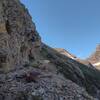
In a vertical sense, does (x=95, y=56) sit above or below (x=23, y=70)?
above

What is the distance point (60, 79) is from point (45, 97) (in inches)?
99.2

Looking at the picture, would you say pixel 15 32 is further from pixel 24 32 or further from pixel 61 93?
pixel 61 93

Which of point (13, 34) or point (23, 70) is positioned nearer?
point (23, 70)

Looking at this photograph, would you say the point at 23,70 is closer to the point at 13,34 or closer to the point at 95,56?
the point at 13,34

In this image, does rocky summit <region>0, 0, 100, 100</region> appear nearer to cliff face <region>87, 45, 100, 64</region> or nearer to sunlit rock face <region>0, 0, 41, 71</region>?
sunlit rock face <region>0, 0, 41, 71</region>

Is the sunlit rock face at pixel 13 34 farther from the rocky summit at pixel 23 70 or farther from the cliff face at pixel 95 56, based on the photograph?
the cliff face at pixel 95 56

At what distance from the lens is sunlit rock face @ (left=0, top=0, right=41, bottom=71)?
31.0 metres

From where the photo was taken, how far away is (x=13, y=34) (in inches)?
Result: 1401

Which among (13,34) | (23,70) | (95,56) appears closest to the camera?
(23,70)

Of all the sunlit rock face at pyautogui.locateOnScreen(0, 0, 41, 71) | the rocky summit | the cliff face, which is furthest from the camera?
the cliff face

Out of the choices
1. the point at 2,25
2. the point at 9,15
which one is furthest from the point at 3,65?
the point at 9,15

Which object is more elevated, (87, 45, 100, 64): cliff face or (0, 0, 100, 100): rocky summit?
(87, 45, 100, 64): cliff face

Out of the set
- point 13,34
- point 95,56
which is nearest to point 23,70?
point 13,34

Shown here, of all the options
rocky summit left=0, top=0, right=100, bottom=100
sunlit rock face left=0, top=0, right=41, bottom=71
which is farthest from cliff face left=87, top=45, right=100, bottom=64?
sunlit rock face left=0, top=0, right=41, bottom=71
